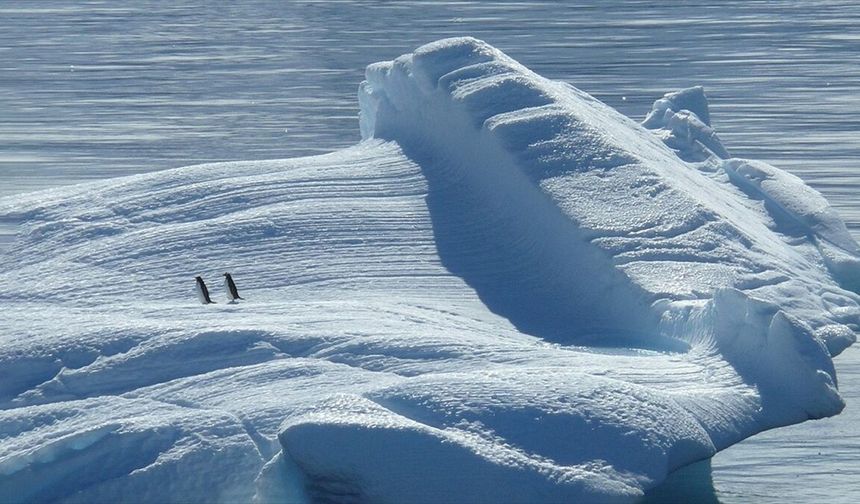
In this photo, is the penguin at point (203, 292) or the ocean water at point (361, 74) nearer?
the penguin at point (203, 292)

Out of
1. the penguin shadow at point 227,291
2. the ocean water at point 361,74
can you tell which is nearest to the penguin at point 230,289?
the penguin shadow at point 227,291

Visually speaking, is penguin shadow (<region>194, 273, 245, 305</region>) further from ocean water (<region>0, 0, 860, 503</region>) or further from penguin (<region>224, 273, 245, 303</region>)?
ocean water (<region>0, 0, 860, 503</region>)

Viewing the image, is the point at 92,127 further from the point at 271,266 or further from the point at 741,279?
the point at 741,279

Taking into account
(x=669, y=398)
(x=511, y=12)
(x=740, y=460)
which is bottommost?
(x=511, y=12)

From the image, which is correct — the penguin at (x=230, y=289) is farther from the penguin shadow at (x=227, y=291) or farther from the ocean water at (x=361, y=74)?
the ocean water at (x=361, y=74)

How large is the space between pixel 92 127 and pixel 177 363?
7.73 metres

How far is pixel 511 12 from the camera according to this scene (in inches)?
789

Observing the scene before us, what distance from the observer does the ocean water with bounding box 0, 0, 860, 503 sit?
6379mm

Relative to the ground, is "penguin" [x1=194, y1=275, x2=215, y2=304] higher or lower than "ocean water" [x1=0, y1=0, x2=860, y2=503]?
higher

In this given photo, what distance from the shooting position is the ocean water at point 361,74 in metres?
6.38

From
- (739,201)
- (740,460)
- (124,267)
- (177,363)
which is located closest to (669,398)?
(740,460)

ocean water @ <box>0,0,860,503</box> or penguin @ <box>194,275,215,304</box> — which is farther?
ocean water @ <box>0,0,860,503</box>

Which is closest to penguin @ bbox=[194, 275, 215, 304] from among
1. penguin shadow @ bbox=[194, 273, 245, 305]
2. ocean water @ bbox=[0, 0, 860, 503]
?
penguin shadow @ bbox=[194, 273, 245, 305]

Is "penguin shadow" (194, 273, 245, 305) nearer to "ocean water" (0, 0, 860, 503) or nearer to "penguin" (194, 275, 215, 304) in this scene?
"penguin" (194, 275, 215, 304)
